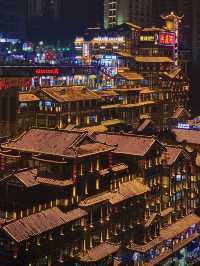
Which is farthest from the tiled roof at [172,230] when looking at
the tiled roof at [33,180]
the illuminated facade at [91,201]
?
the tiled roof at [33,180]

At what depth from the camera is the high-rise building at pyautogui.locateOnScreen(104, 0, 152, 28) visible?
137625 mm

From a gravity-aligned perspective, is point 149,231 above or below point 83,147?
below

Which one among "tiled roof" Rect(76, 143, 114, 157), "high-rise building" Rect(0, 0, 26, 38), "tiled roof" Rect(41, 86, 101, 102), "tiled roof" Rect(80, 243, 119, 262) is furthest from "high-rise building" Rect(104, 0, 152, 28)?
"tiled roof" Rect(80, 243, 119, 262)

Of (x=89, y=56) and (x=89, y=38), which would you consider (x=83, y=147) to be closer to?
(x=89, y=56)

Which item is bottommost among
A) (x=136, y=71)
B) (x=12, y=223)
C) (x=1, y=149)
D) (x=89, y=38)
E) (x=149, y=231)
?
(x=149, y=231)

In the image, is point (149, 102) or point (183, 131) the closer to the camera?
point (183, 131)

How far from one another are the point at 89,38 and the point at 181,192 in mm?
68366

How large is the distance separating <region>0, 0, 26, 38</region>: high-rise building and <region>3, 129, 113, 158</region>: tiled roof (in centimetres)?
11827

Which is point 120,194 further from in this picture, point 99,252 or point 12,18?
point 12,18

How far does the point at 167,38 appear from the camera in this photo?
111m

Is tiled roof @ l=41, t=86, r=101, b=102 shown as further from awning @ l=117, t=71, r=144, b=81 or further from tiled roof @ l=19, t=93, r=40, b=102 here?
awning @ l=117, t=71, r=144, b=81

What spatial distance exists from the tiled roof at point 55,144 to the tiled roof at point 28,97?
75.5ft

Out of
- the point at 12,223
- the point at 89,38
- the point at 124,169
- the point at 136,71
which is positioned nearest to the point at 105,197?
the point at 124,169

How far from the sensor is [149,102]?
99875mm
